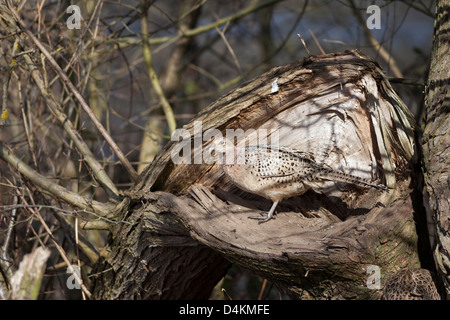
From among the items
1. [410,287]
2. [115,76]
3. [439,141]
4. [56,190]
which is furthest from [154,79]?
[410,287]

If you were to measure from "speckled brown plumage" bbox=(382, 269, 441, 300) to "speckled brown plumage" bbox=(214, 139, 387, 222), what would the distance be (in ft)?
1.87

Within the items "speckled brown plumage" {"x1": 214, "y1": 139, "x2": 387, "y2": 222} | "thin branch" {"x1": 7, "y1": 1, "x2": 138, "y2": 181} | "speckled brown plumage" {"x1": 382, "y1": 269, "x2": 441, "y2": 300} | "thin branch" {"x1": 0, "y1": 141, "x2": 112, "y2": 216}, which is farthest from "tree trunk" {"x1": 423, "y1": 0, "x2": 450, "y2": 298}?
"thin branch" {"x1": 0, "y1": 141, "x2": 112, "y2": 216}

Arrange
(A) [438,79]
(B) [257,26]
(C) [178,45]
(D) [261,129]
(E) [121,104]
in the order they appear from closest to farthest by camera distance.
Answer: (A) [438,79] → (D) [261,129] → (C) [178,45] → (B) [257,26] → (E) [121,104]

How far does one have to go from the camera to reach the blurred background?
4.05m

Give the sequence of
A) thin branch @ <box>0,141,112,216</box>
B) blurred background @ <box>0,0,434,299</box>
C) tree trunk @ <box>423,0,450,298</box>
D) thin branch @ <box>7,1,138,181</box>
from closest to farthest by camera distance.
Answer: tree trunk @ <box>423,0,450,298</box> < thin branch @ <box>7,1,138,181</box> < thin branch @ <box>0,141,112,216</box> < blurred background @ <box>0,0,434,299</box>

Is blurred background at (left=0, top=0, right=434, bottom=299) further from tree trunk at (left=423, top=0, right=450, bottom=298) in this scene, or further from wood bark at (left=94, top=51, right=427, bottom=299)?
tree trunk at (left=423, top=0, right=450, bottom=298)

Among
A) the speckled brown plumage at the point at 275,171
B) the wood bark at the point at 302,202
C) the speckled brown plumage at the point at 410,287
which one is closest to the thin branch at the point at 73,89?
the wood bark at the point at 302,202

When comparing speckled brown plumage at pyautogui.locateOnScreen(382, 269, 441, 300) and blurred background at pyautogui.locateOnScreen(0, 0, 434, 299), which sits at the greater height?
blurred background at pyautogui.locateOnScreen(0, 0, 434, 299)

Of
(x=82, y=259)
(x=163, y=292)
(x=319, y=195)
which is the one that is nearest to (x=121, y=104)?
(x=82, y=259)

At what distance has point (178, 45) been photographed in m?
6.80

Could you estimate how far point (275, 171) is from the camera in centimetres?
311
